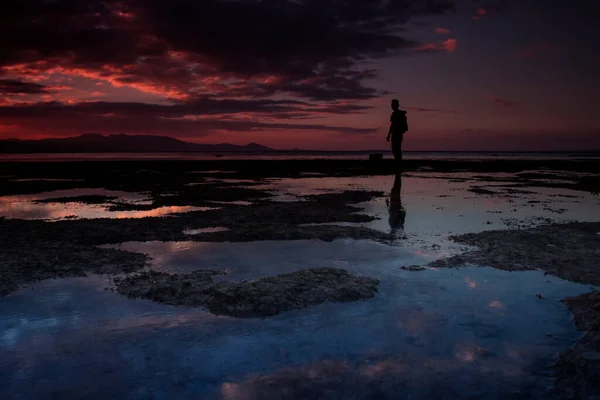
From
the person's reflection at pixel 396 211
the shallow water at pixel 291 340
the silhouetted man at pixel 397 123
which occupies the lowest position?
the shallow water at pixel 291 340

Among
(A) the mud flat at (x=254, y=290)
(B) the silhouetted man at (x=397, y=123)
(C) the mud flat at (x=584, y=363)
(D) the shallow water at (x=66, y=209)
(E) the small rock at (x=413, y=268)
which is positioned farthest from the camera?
(B) the silhouetted man at (x=397, y=123)

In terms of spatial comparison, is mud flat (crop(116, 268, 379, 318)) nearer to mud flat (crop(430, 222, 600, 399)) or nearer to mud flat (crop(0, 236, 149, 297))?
mud flat (crop(0, 236, 149, 297))

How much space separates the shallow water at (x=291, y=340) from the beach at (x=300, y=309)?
0.02 meters

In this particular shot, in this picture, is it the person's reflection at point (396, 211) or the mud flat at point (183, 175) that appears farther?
the mud flat at point (183, 175)

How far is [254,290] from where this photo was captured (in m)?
5.36

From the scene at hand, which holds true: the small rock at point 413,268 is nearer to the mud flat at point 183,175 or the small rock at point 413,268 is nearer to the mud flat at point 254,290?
the mud flat at point 254,290

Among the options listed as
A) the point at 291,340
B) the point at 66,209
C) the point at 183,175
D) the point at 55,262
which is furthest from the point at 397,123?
the point at 291,340

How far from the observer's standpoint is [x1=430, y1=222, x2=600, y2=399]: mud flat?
11.6ft

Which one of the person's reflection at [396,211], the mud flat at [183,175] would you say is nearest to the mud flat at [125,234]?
the person's reflection at [396,211]

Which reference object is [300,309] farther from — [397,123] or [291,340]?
[397,123]

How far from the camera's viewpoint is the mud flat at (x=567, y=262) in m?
3.53

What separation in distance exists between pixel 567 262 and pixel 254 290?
4759 millimetres

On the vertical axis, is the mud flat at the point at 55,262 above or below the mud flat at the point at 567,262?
below

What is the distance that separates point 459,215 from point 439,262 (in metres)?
5.03
